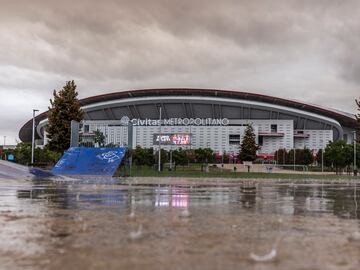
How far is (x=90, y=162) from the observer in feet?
120

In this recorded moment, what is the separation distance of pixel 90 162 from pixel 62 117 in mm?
8532

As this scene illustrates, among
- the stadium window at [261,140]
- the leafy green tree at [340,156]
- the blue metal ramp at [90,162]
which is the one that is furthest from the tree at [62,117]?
the stadium window at [261,140]

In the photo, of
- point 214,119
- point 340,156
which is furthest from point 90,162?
point 214,119

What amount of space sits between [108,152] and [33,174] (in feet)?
26.8

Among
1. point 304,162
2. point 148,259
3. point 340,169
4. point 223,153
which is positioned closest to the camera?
point 148,259

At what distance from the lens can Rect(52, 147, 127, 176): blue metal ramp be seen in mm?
35094

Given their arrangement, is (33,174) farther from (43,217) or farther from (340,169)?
(340,169)

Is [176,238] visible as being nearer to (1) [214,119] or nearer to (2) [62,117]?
(2) [62,117]

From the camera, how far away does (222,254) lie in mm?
5891

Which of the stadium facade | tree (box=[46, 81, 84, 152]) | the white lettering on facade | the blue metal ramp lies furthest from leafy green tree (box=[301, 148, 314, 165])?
the blue metal ramp

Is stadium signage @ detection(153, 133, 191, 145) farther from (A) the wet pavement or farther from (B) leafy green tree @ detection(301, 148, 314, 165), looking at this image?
(A) the wet pavement

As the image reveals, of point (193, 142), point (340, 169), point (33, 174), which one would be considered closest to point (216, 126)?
point (193, 142)

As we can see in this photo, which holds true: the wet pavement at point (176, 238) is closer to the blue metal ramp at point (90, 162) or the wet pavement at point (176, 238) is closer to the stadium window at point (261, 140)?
the blue metal ramp at point (90, 162)

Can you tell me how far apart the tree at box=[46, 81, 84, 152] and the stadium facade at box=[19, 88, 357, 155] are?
2679 inches
